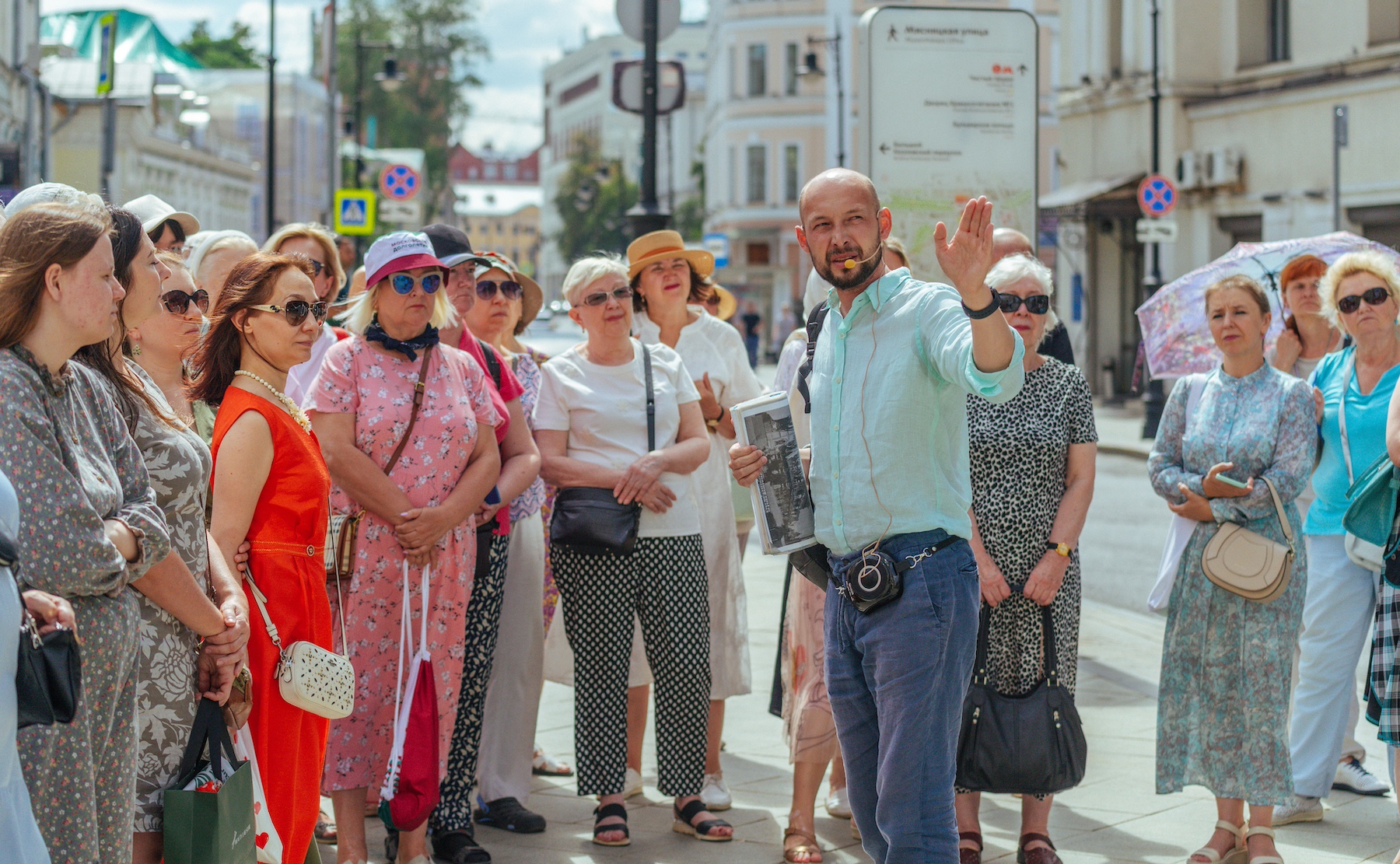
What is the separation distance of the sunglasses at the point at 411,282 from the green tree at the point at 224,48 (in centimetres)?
8057

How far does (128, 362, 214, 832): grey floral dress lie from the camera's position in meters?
3.71

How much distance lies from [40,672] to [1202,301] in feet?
17.7

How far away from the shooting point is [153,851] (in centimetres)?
384

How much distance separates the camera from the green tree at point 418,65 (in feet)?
235

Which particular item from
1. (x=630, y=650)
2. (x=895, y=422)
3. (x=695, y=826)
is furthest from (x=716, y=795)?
(x=895, y=422)

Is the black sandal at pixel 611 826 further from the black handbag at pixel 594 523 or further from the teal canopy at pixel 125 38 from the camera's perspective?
the teal canopy at pixel 125 38

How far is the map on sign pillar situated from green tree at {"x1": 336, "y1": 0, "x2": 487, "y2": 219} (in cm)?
6430

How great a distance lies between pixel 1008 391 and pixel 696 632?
2.57 metres

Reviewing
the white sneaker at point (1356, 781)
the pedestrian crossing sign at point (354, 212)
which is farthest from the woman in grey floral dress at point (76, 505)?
the pedestrian crossing sign at point (354, 212)

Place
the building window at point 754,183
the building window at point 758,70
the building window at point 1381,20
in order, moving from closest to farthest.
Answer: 1. the building window at point 1381,20
2. the building window at point 758,70
3. the building window at point 754,183

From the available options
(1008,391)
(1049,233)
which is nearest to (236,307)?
(1008,391)

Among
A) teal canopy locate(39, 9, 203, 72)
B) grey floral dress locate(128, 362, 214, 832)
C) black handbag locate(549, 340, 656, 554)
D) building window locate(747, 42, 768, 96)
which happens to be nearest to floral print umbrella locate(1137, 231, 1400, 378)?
black handbag locate(549, 340, 656, 554)

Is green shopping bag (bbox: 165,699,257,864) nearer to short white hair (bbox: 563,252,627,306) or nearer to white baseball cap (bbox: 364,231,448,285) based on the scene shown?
white baseball cap (bbox: 364,231,448,285)

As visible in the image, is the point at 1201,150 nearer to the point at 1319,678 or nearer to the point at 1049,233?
the point at 1049,233
